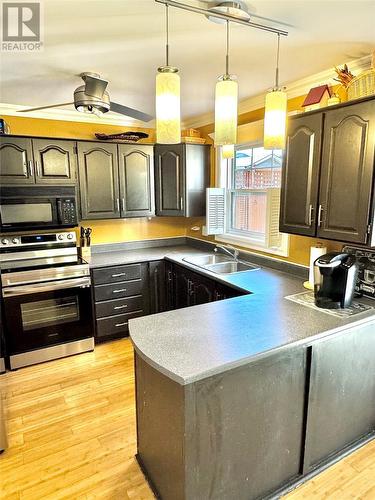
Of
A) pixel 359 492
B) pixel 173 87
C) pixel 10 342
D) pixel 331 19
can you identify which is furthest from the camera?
pixel 10 342

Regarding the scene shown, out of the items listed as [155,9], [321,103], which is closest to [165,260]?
[321,103]

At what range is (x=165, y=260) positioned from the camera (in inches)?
135

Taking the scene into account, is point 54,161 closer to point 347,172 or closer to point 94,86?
point 94,86

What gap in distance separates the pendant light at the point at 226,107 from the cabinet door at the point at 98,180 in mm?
2182

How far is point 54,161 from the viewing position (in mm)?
3033

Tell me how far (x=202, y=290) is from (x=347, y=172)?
1.50 meters

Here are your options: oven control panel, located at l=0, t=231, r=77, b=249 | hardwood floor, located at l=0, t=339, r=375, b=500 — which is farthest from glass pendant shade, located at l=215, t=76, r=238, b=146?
oven control panel, located at l=0, t=231, r=77, b=249

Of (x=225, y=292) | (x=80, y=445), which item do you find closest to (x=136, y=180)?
(x=225, y=292)

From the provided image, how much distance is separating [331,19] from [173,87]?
0.96m

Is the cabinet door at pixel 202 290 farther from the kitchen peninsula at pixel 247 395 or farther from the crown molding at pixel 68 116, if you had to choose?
the crown molding at pixel 68 116

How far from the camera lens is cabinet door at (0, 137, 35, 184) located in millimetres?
2797

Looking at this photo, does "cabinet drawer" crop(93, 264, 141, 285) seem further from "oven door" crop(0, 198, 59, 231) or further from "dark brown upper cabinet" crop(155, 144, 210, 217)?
"dark brown upper cabinet" crop(155, 144, 210, 217)

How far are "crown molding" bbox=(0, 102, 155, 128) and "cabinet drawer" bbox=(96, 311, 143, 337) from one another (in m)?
2.14

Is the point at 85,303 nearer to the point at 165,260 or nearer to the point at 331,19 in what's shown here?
the point at 165,260
